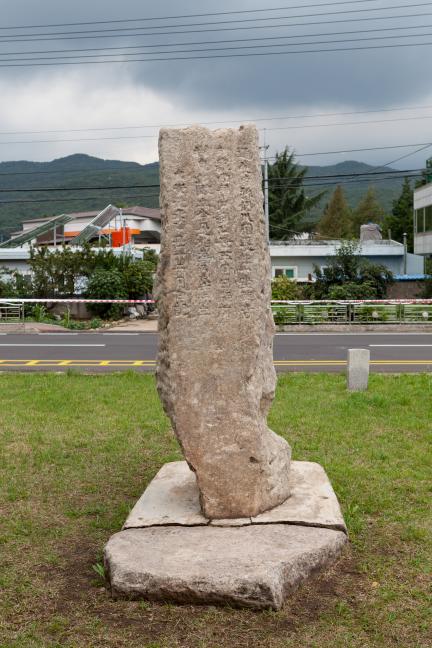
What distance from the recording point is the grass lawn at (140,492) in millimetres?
3926

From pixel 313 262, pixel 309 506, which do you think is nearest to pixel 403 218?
pixel 313 262

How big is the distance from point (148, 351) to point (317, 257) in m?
24.9

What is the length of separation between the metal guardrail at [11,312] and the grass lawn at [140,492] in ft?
47.1

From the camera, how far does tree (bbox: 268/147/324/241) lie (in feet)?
189

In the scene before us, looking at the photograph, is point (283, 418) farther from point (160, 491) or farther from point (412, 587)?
point (412, 587)

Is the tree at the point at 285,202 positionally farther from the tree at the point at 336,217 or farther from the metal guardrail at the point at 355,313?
the metal guardrail at the point at 355,313

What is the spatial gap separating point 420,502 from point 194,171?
3307mm

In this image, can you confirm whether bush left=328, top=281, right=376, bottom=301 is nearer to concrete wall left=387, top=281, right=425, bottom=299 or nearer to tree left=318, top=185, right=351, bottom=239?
concrete wall left=387, top=281, right=425, bottom=299

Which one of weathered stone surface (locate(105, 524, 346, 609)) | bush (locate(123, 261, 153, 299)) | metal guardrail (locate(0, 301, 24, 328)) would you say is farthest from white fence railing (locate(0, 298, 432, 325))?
weathered stone surface (locate(105, 524, 346, 609))

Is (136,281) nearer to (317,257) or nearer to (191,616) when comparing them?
(317,257)

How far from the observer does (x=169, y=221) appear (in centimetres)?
491

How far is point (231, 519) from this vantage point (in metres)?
4.99

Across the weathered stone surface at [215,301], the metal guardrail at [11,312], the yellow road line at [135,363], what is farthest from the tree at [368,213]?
the weathered stone surface at [215,301]

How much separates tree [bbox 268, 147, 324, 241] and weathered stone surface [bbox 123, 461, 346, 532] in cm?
5205
